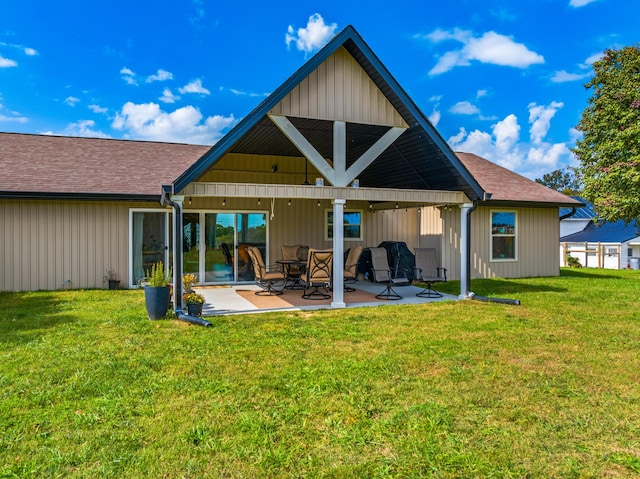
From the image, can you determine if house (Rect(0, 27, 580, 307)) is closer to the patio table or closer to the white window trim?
the white window trim

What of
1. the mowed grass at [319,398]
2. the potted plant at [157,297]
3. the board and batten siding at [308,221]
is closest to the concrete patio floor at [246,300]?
the potted plant at [157,297]

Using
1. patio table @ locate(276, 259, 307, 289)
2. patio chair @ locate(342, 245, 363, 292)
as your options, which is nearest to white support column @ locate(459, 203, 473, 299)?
patio chair @ locate(342, 245, 363, 292)

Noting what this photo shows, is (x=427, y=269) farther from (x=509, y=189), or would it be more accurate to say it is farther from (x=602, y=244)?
(x=602, y=244)

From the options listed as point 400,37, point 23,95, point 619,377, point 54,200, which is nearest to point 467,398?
point 619,377

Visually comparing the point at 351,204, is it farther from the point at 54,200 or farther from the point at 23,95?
the point at 23,95

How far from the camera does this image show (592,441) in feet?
10.0

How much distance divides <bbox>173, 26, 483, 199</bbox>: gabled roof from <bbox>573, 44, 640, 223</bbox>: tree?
11614 mm

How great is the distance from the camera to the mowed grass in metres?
2.78

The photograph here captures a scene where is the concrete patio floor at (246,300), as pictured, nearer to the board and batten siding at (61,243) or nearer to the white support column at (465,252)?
the white support column at (465,252)

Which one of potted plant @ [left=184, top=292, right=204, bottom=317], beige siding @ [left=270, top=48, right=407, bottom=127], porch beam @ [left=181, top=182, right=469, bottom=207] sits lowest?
potted plant @ [left=184, top=292, right=204, bottom=317]

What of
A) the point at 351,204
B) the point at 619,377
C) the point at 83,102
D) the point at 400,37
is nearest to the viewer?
the point at 619,377

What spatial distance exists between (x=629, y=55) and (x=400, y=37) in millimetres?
9809

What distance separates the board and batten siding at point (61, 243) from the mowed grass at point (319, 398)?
3.70m

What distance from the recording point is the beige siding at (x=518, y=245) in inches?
509
